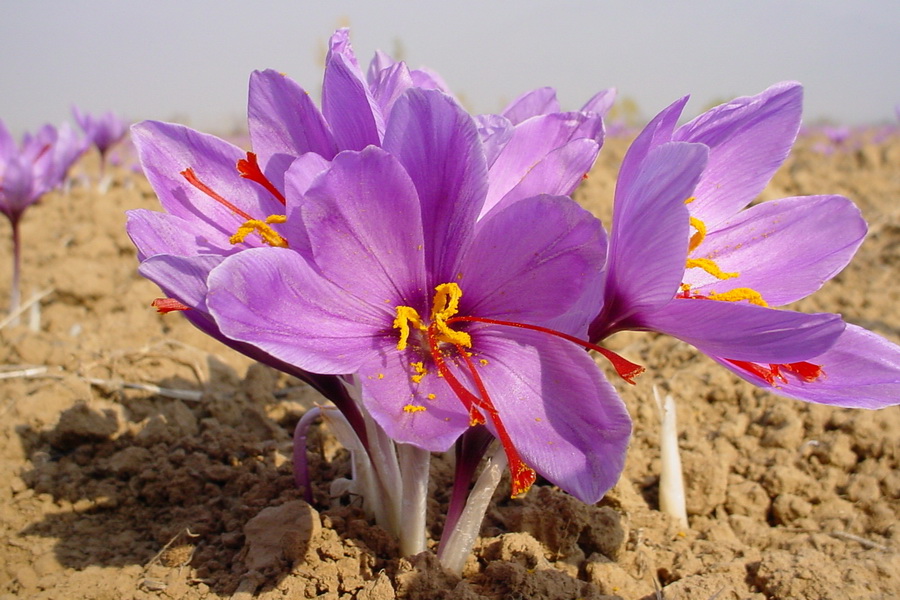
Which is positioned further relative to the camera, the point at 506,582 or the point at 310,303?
the point at 506,582

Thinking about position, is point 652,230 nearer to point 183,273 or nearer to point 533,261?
point 533,261

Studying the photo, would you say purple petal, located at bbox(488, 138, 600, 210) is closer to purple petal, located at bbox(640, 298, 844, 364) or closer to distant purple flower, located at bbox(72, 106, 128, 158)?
purple petal, located at bbox(640, 298, 844, 364)

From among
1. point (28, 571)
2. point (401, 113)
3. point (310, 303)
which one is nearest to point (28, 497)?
point (28, 571)

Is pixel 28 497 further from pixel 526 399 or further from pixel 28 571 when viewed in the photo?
pixel 526 399

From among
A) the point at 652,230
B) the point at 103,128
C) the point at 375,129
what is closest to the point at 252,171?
the point at 375,129

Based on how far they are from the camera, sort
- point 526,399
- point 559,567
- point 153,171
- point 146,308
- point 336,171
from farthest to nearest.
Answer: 1. point 146,308
2. point 559,567
3. point 153,171
4. point 526,399
5. point 336,171

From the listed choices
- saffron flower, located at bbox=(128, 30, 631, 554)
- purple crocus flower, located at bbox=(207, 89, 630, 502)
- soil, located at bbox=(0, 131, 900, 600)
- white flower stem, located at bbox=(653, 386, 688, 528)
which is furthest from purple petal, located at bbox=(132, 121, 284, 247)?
white flower stem, located at bbox=(653, 386, 688, 528)
